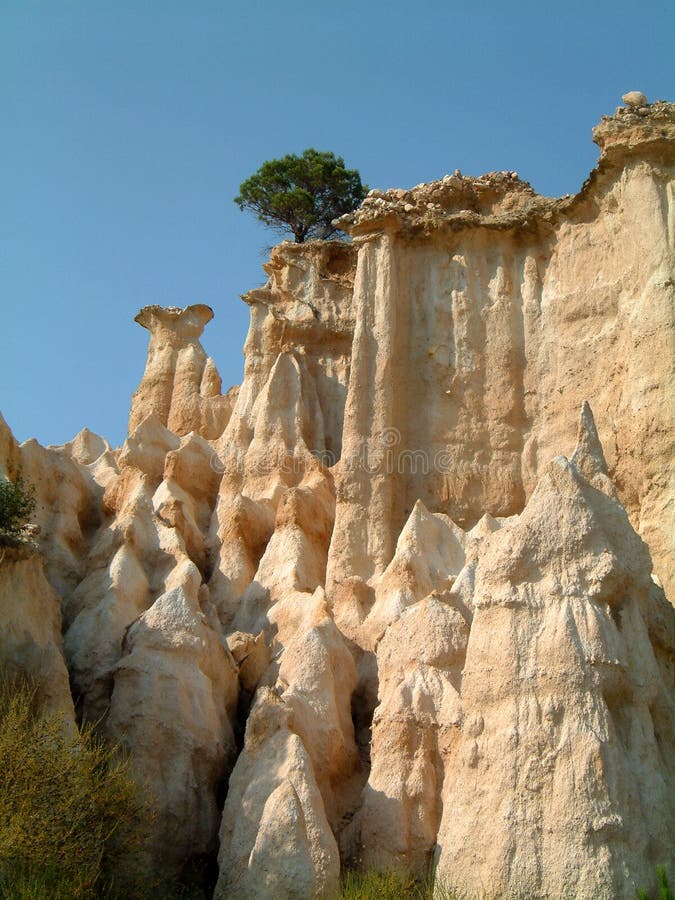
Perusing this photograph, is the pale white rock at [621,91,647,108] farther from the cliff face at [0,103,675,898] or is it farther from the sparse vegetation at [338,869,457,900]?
the sparse vegetation at [338,869,457,900]

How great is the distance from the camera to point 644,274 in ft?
66.8

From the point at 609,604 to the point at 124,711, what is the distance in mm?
6522

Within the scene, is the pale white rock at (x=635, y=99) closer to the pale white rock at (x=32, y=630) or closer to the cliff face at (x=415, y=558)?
the cliff face at (x=415, y=558)

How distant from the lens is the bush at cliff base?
12820 mm

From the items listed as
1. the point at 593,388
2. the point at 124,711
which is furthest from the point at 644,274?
the point at 124,711

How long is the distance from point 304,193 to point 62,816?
80.1 feet

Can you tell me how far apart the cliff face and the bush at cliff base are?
1.04 metres

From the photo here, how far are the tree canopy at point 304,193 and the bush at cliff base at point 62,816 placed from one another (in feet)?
74.1

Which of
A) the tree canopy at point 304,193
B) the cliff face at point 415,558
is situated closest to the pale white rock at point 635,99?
the cliff face at point 415,558

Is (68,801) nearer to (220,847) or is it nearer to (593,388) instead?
(220,847)

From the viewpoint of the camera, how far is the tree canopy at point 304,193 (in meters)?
35.1

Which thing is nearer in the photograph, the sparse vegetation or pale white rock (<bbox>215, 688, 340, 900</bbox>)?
the sparse vegetation

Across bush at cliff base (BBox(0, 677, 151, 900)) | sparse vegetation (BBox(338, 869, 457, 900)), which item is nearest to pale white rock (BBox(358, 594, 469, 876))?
sparse vegetation (BBox(338, 869, 457, 900))

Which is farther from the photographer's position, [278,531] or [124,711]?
[278,531]
